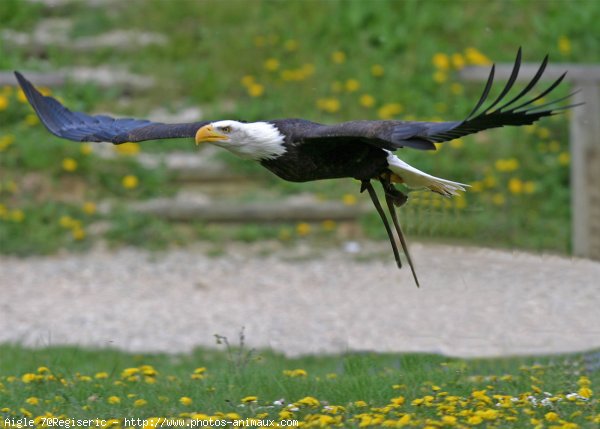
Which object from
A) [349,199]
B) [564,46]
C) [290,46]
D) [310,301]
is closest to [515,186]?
[349,199]

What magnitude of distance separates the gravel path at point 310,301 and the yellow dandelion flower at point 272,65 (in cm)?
206

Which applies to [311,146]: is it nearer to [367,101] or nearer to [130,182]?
[130,182]

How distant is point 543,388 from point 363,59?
5.46 meters

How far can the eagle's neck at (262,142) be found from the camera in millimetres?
4797

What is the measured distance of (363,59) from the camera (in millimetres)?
9500

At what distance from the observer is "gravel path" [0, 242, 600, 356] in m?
6.16

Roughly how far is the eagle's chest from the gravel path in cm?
108

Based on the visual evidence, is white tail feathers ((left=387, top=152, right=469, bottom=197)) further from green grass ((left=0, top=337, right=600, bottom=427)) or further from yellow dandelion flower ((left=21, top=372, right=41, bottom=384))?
yellow dandelion flower ((left=21, top=372, right=41, bottom=384))

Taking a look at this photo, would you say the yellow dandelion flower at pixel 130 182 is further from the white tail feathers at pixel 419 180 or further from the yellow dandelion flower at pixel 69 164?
the white tail feathers at pixel 419 180

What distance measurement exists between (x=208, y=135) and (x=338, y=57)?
15.7 feet

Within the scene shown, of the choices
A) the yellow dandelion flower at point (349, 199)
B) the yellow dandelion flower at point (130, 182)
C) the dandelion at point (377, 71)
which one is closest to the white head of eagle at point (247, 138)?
the yellow dandelion flower at point (349, 199)

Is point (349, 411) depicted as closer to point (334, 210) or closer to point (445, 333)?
point (445, 333)

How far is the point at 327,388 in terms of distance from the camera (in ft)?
15.0

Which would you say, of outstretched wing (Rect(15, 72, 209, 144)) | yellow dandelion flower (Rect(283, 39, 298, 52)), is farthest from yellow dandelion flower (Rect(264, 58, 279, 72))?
outstretched wing (Rect(15, 72, 209, 144))
